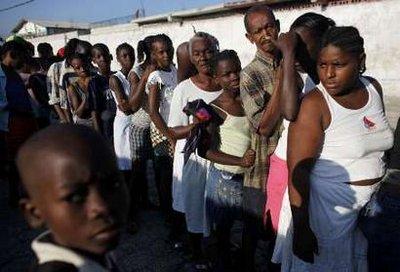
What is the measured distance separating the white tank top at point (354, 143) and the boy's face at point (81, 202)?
4.03 feet

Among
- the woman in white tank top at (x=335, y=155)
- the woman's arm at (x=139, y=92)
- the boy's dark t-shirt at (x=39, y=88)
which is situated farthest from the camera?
the boy's dark t-shirt at (x=39, y=88)

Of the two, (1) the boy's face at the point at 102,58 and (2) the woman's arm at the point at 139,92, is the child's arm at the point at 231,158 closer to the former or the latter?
(2) the woman's arm at the point at 139,92

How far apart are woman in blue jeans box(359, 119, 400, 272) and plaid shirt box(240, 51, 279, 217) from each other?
0.70 meters

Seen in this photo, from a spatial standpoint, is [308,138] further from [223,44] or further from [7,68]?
[223,44]

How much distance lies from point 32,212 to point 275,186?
1.61 m

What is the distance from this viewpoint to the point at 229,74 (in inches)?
109

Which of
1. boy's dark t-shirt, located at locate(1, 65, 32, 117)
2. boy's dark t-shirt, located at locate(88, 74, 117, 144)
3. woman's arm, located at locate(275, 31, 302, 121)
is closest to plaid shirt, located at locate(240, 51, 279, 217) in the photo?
woman's arm, located at locate(275, 31, 302, 121)

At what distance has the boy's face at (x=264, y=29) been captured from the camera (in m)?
2.63

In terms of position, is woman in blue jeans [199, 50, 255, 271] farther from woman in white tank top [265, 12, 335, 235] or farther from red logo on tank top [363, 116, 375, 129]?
red logo on tank top [363, 116, 375, 129]

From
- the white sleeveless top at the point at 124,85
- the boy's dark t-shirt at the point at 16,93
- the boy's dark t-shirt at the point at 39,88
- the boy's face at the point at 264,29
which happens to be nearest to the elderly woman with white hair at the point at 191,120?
the boy's face at the point at 264,29

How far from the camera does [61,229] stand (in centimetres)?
111

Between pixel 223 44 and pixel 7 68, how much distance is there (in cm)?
955

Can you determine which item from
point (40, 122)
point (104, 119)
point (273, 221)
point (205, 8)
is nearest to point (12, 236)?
point (104, 119)

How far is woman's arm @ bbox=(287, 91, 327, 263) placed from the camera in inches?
76.7
